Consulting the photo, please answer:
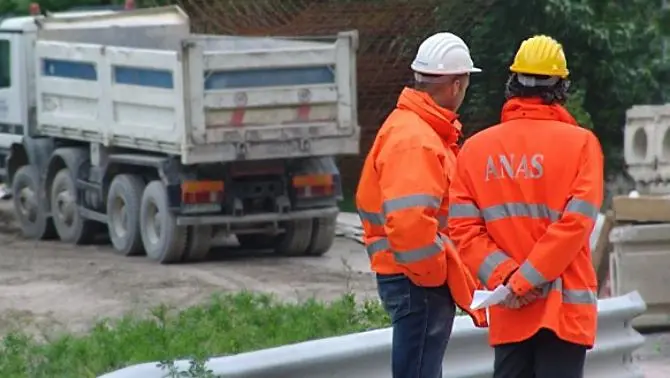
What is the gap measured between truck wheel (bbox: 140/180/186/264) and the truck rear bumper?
16 centimetres

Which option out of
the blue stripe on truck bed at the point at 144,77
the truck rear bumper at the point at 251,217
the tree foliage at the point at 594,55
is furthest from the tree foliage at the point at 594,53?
the blue stripe on truck bed at the point at 144,77

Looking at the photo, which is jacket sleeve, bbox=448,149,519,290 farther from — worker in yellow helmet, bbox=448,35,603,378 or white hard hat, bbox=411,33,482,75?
white hard hat, bbox=411,33,482,75

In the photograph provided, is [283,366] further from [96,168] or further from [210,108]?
[96,168]

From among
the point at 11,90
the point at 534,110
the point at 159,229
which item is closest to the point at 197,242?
the point at 159,229

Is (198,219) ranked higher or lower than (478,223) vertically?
lower

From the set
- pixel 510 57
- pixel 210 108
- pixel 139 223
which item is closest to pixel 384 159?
pixel 210 108

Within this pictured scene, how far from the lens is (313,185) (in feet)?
52.1

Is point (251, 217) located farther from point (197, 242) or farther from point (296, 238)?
point (296, 238)

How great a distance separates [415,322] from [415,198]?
580 millimetres

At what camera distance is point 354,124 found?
15680 millimetres

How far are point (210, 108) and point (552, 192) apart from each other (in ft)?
31.2

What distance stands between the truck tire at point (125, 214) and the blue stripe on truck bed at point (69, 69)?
3.65ft

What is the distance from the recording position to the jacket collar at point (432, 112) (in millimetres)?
6309

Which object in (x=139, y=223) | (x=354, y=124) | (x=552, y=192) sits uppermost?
(x=552, y=192)
